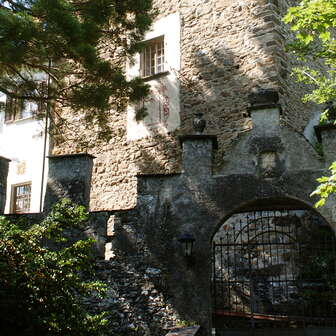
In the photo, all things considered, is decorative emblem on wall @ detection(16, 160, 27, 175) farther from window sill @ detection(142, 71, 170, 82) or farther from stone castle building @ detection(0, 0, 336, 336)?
window sill @ detection(142, 71, 170, 82)

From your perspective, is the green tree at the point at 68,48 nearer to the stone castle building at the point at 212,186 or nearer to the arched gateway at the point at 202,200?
the stone castle building at the point at 212,186

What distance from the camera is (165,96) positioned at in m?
12.3

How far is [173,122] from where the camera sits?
12.1 meters

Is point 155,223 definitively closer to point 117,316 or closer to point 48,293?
point 117,316

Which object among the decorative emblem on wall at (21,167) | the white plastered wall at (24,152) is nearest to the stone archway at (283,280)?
the white plastered wall at (24,152)

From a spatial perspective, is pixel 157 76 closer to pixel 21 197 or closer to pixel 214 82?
pixel 214 82

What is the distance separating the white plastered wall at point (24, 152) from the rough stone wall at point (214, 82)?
71.9 inches

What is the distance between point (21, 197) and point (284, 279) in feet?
24.6

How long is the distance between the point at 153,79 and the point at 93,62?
143 inches

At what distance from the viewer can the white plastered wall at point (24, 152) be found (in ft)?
45.3

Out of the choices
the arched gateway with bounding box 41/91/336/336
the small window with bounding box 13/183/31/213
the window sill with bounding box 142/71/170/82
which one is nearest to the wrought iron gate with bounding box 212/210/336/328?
the arched gateway with bounding box 41/91/336/336

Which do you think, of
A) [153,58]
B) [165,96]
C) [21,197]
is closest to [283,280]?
[165,96]

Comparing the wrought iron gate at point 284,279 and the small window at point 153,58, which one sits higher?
the small window at point 153,58

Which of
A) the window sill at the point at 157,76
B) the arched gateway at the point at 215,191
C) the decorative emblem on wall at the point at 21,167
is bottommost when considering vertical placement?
the arched gateway at the point at 215,191
